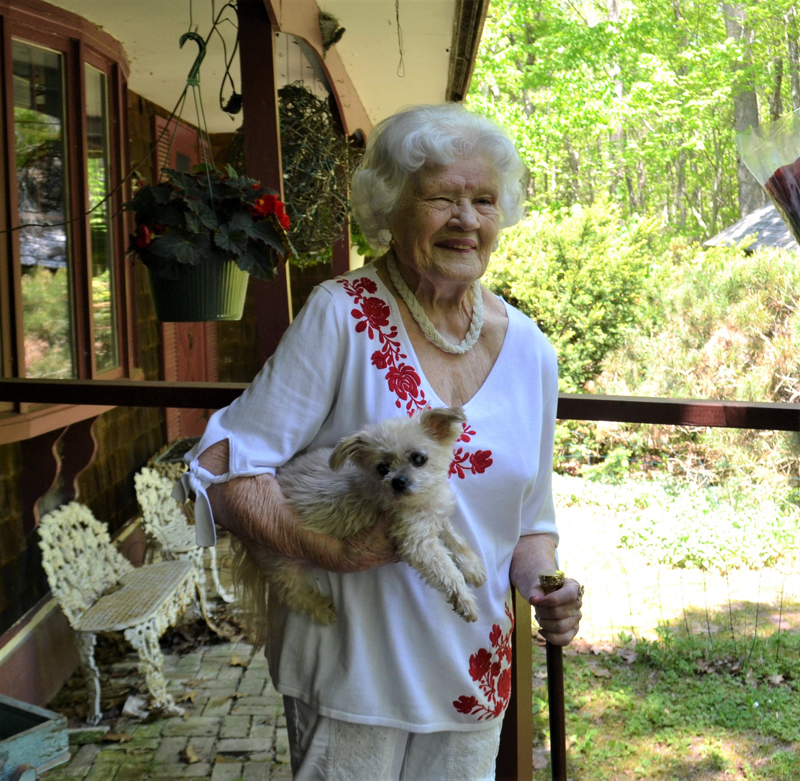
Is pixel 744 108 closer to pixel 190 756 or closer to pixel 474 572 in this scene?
pixel 190 756

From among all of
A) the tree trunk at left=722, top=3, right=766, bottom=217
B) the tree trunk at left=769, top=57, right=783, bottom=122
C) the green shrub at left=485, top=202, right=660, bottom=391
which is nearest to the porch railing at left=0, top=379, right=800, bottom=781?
the green shrub at left=485, top=202, right=660, bottom=391

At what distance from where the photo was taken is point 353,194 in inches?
63.1

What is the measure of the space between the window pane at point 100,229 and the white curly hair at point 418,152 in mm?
3127

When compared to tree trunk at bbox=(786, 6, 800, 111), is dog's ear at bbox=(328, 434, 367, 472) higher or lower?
lower

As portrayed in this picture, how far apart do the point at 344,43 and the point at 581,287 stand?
201 inches

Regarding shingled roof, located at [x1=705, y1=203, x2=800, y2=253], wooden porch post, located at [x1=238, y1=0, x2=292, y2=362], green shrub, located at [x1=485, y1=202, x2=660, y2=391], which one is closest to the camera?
wooden porch post, located at [x1=238, y1=0, x2=292, y2=362]

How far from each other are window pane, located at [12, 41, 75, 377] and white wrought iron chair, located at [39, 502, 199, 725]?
765mm

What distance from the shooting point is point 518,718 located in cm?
185

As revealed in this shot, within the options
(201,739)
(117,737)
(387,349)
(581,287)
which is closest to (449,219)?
(387,349)

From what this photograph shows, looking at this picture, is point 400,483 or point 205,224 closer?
point 400,483

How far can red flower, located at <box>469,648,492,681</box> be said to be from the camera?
150cm

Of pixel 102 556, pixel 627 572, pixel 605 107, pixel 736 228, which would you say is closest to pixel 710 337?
pixel 627 572

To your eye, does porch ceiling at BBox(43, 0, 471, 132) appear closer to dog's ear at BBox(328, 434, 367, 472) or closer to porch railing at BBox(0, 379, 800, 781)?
porch railing at BBox(0, 379, 800, 781)

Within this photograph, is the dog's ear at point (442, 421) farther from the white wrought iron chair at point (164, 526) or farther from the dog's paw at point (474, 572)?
the white wrought iron chair at point (164, 526)
